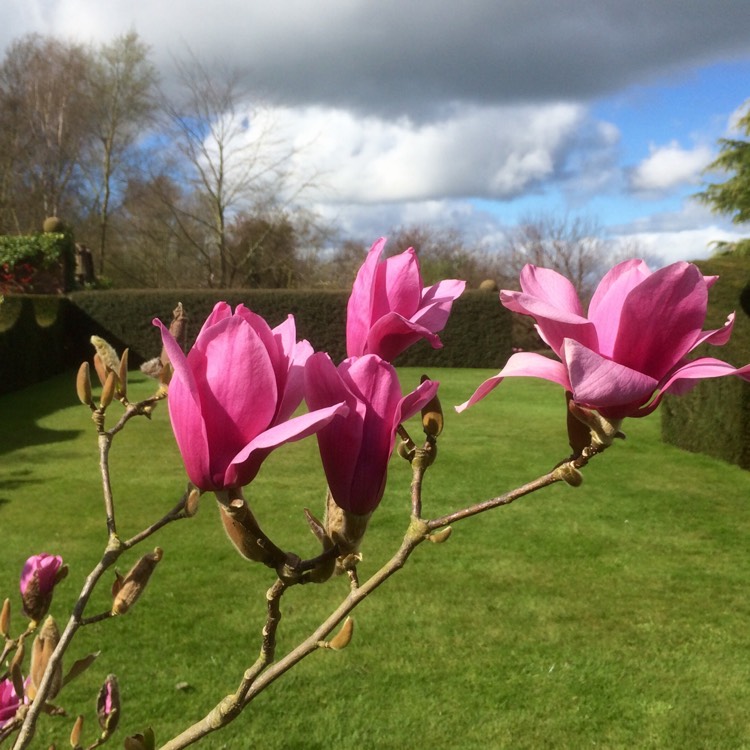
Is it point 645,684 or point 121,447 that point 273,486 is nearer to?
point 121,447

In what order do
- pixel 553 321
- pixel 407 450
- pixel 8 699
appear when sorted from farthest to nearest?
1. pixel 8 699
2. pixel 407 450
3. pixel 553 321

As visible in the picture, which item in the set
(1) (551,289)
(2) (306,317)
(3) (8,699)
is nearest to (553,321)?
(1) (551,289)

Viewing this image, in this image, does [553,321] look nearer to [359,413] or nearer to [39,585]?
[359,413]

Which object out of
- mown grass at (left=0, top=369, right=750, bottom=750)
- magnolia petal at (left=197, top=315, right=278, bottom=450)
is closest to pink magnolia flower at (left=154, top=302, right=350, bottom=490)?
magnolia petal at (left=197, top=315, right=278, bottom=450)

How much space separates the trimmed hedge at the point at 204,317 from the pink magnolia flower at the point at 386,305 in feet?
42.0

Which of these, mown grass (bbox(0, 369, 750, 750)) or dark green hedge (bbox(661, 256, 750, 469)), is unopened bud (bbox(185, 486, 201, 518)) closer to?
mown grass (bbox(0, 369, 750, 750))

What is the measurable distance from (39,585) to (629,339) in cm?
63

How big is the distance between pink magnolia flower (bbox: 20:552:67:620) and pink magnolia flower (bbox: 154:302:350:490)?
42 centimetres

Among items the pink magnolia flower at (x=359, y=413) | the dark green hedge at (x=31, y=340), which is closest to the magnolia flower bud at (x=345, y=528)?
the pink magnolia flower at (x=359, y=413)

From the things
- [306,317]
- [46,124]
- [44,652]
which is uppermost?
[46,124]

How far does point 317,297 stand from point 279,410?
16.0 metres

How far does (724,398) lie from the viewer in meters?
6.76

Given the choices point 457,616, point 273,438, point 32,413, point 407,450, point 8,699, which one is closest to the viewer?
point 273,438

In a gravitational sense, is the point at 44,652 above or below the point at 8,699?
above
